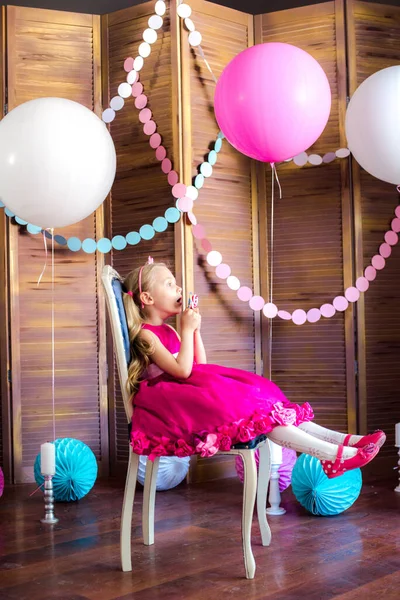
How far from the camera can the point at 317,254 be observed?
3.78m

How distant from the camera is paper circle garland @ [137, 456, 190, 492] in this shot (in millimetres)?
3422

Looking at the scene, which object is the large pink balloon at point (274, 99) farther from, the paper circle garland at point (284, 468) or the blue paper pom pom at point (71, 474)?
the blue paper pom pom at point (71, 474)

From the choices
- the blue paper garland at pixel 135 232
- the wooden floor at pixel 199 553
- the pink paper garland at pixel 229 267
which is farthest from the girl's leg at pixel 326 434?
the blue paper garland at pixel 135 232

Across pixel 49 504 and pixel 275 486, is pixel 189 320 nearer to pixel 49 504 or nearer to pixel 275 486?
pixel 275 486

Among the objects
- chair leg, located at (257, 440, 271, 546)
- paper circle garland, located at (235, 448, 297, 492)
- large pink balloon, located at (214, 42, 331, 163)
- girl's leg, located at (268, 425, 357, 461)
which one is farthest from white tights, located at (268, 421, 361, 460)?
large pink balloon, located at (214, 42, 331, 163)

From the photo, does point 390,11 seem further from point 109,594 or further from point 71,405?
point 109,594

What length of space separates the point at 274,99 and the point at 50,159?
0.89 m

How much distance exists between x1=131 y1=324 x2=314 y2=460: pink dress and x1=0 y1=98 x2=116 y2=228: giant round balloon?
Answer: 92cm

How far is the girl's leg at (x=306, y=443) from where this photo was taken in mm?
2205

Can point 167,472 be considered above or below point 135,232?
below

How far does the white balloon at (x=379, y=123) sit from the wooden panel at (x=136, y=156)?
928 mm

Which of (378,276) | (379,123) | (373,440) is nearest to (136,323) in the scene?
(373,440)

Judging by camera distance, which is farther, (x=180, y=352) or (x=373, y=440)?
(x=180, y=352)

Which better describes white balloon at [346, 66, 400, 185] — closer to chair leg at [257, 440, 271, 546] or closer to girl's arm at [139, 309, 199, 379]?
girl's arm at [139, 309, 199, 379]
